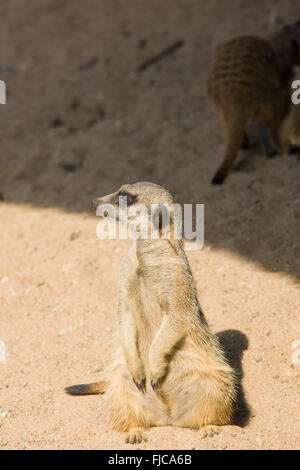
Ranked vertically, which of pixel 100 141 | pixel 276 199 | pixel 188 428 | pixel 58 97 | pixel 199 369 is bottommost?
pixel 188 428

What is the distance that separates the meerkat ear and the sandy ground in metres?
0.62

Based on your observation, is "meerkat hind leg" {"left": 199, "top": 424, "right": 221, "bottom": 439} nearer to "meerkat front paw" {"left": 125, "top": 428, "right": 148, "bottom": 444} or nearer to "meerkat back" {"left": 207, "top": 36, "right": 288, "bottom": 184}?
"meerkat front paw" {"left": 125, "top": 428, "right": 148, "bottom": 444}

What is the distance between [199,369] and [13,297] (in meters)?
1.16

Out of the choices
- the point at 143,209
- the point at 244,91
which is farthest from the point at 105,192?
the point at 143,209

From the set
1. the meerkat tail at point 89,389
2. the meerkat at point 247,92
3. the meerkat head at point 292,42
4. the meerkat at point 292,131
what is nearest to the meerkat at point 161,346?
the meerkat tail at point 89,389

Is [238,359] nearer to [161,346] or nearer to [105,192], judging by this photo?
[161,346]

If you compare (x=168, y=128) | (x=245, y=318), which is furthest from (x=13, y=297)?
(x=168, y=128)

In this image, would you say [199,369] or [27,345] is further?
[27,345]

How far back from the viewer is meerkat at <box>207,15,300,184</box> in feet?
10.9

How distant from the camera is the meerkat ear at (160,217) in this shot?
1.89 m

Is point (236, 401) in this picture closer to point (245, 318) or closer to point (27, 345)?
point (245, 318)

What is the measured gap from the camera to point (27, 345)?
8.38ft

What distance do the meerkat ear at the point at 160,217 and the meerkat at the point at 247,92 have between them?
1.38 metres

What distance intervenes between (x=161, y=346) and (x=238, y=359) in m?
0.47
